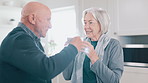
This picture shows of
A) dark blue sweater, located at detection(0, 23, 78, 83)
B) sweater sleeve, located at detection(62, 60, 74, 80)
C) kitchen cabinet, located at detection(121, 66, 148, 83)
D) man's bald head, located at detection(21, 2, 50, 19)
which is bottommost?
kitchen cabinet, located at detection(121, 66, 148, 83)

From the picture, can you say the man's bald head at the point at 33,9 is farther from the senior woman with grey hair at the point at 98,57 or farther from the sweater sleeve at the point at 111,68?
the sweater sleeve at the point at 111,68

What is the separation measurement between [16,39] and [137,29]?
6.58 feet

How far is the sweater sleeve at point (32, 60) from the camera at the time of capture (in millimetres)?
915

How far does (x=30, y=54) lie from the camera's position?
0.92 meters

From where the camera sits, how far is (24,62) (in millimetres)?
925

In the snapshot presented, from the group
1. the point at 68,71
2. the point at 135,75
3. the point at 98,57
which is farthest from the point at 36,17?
the point at 135,75

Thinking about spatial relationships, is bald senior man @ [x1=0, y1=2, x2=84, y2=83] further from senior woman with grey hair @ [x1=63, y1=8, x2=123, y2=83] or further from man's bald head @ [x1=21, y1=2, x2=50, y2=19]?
senior woman with grey hair @ [x1=63, y1=8, x2=123, y2=83]

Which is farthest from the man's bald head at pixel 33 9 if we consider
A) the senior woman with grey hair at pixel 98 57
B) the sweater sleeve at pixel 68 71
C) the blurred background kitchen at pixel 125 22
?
the blurred background kitchen at pixel 125 22

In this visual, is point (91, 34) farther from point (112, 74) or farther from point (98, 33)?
point (112, 74)

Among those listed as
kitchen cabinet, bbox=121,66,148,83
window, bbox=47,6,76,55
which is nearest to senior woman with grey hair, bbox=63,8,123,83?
kitchen cabinet, bbox=121,66,148,83

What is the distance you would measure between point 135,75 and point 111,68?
1259 millimetres

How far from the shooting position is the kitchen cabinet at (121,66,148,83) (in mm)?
2479

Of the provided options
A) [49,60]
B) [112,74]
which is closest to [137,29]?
[112,74]

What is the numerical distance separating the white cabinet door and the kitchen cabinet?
1.48 ft
